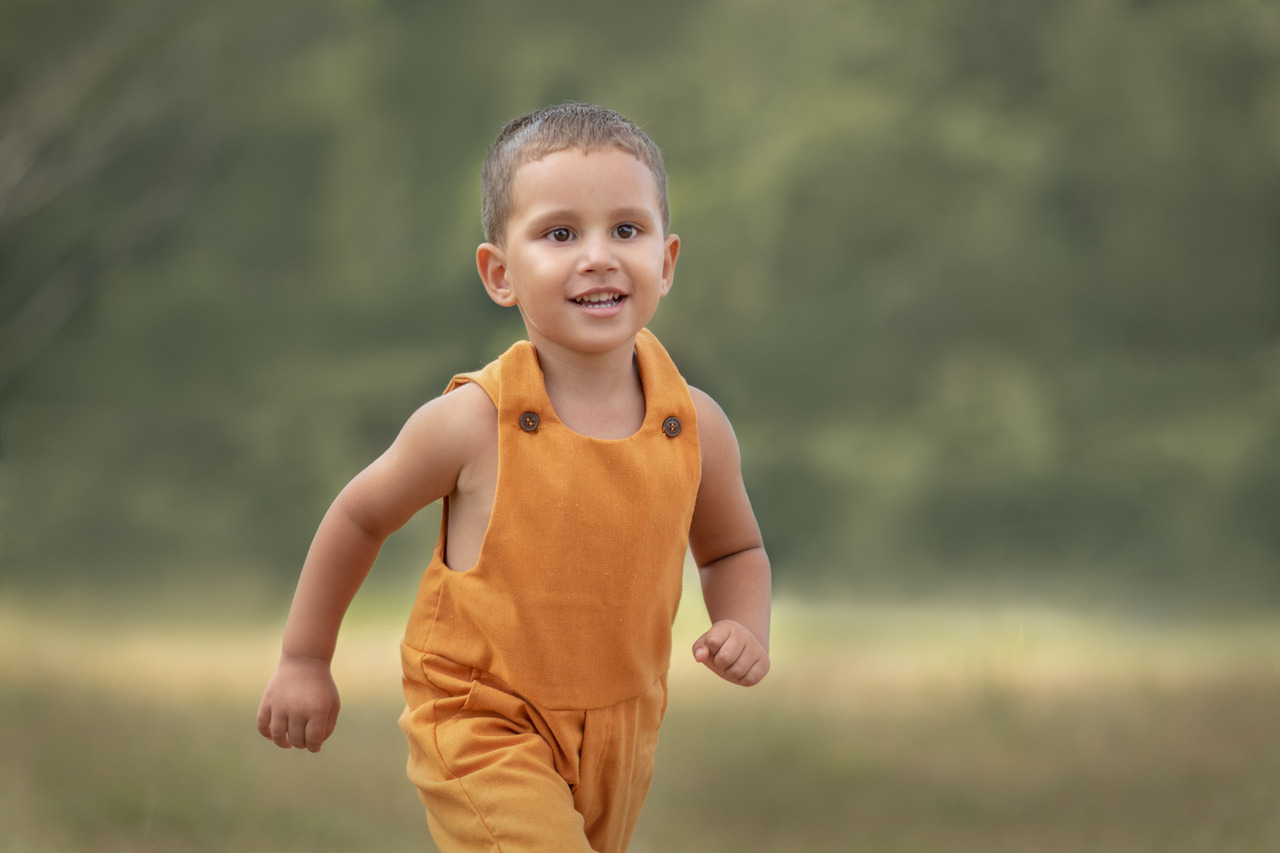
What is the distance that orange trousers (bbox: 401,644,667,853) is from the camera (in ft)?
4.00

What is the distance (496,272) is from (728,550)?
356 millimetres

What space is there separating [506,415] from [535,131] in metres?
0.25

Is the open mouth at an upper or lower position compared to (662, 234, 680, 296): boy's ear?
lower

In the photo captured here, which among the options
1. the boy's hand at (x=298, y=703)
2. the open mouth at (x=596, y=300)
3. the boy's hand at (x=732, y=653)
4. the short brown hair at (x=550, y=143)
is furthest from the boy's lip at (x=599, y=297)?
the boy's hand at (x=298, y=703)

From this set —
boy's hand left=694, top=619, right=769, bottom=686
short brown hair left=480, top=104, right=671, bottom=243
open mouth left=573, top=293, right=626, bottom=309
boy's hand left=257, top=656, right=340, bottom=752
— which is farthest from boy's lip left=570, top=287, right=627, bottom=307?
boy's hand left=257, top=656, right=340, bottom=752

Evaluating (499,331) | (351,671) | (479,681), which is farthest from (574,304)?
(499,331)

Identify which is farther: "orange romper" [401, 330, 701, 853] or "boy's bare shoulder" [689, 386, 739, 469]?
"boy's bare shoulder" [689, 386, 739, 469]

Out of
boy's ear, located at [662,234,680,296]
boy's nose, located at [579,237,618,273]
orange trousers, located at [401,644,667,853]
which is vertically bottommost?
orange trousers, located at [401,644,667,853]

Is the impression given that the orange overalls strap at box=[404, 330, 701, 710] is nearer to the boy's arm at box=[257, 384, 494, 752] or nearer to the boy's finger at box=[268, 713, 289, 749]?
the boy's arm at box=[257, 384, 494, 752]

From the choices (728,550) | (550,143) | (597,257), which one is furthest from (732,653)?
(550,143)

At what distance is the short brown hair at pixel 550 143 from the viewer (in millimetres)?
1276

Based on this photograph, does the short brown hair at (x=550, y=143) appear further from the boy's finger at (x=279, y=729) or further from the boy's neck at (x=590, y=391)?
the boy's finger at (x=279, y=729)

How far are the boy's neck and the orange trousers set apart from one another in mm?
238

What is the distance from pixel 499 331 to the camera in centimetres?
259
